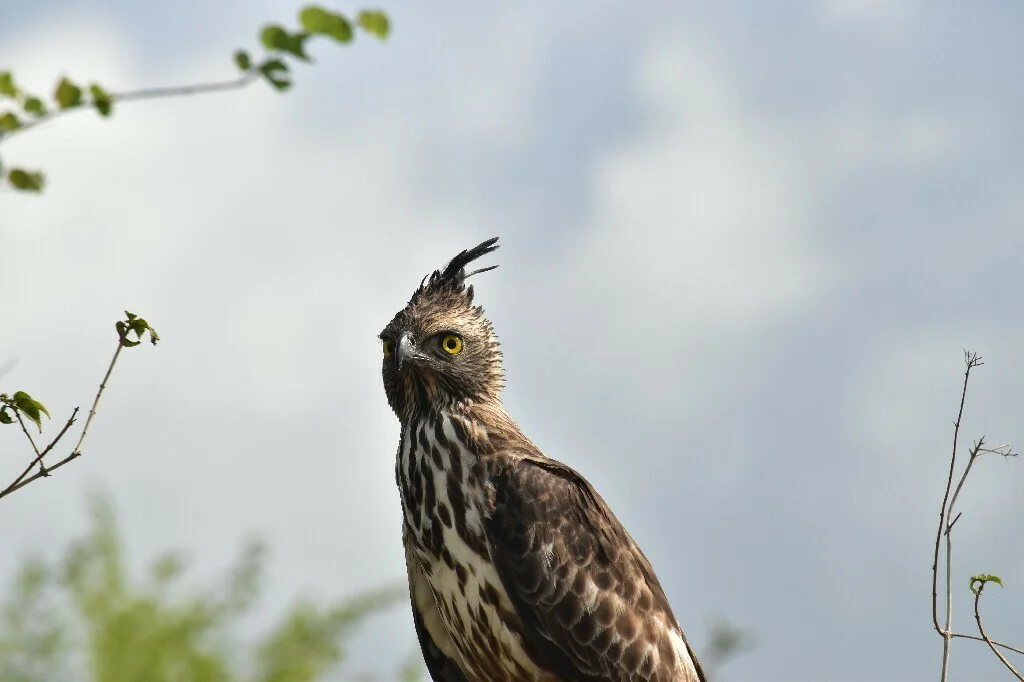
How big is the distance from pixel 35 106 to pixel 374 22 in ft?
1.87

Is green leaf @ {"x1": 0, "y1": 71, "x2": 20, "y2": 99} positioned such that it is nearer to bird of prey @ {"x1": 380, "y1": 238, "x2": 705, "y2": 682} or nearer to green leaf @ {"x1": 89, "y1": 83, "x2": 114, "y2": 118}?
green leaf @ {"x1": 89, "y1": 83, "x2": 114, "y2": 118}

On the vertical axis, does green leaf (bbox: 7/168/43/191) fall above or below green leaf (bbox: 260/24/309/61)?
below

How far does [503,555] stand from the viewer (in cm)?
529

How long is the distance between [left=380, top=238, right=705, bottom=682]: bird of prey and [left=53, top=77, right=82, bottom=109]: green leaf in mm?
3547

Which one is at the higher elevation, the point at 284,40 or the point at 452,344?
the point at 452,344

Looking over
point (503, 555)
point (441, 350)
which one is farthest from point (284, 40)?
point (441, 350)

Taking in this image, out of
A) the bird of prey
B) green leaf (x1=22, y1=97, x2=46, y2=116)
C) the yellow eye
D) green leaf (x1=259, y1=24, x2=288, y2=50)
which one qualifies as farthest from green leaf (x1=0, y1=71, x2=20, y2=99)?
the yellow eye

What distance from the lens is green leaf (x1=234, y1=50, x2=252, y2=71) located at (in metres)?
2.11

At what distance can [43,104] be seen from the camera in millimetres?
2049

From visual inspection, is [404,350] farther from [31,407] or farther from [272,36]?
[272,36]

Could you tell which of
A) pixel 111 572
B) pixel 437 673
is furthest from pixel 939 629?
pixel 111 572

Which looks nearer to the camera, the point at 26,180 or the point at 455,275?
the point at 26,180

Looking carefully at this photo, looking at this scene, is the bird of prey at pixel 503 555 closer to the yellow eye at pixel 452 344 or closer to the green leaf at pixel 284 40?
the yellow eye at pixel 452 344

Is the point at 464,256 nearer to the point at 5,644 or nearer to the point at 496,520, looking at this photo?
the point at 496,520
